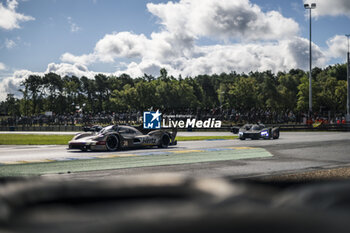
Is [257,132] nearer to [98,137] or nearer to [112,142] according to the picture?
[112,142]

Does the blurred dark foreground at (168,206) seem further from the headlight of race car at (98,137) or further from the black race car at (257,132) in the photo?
the black race car at (257,132)

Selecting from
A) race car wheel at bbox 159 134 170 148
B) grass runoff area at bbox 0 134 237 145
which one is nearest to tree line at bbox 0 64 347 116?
grass runoff area at bbox 0 134 237 145

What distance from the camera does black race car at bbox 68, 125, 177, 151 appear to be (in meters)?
15.0

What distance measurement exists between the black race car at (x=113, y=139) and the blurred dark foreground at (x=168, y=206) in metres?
14.3

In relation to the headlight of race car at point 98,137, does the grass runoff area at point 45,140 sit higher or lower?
lower

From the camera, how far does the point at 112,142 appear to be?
15289mm

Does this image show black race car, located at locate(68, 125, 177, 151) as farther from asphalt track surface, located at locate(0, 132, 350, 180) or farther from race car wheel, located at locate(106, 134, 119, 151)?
asphalt track surface, located at locate(0, 132, 350, 180)

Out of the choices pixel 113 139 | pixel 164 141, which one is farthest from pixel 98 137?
pixel 164 141

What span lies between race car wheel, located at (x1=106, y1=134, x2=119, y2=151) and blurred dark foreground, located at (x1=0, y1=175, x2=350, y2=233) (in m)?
14.4

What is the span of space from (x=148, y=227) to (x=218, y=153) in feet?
44.3

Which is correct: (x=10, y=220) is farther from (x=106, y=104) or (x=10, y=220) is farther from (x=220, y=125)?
(x=106, y=104)

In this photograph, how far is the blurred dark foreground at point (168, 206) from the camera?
79 centimetres

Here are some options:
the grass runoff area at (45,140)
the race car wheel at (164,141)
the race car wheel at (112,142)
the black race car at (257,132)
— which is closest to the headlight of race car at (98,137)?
the race car wheel at (112,142)

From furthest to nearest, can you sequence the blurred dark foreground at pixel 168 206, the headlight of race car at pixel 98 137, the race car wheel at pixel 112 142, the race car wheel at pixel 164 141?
the race car wheel at pixel 164 141
the race car wheel at pixel 112 142
the headlight of race car at pixel 98 137
the blurred dark foreground at pixel 168 206
